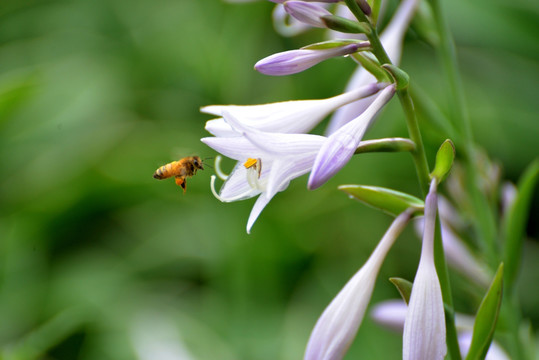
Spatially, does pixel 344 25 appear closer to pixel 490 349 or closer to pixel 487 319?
pixel 487 319

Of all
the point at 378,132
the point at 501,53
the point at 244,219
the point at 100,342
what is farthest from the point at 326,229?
the point at 501,53

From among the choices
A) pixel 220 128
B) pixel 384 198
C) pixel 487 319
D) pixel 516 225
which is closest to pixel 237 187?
pixel 220 128

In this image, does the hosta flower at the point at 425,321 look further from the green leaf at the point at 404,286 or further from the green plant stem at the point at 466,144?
the green plant stem at the point at 466,144

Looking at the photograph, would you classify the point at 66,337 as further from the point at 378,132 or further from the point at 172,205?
the point at 378,132

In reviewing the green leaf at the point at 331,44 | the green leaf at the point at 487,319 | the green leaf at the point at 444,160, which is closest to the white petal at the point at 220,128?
the green leaf at the point at 331,44

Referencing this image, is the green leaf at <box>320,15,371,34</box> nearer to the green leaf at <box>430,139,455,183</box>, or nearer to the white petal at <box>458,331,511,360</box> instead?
the green leaf at <box>430,139,455,183</box>

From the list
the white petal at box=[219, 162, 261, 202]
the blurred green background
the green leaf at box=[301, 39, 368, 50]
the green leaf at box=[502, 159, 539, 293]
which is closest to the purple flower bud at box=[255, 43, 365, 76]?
the green leaf at box=[301, 39, 368, 50]
